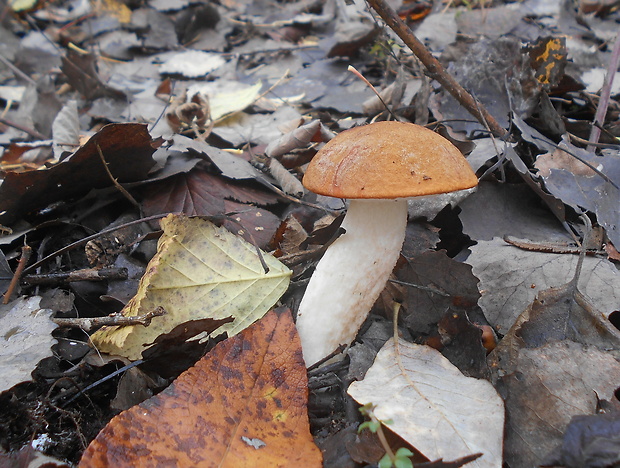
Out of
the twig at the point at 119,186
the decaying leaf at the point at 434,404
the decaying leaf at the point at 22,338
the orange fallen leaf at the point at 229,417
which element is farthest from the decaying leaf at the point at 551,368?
the twig at the point at 119,186

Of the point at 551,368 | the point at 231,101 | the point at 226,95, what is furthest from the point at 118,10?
the point at 551,368

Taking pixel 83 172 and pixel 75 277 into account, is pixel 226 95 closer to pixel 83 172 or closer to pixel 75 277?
pixel 83 172

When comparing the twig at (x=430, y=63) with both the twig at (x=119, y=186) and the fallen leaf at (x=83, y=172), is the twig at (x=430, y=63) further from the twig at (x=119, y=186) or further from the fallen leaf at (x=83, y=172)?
the twig at (x=119, y=186)

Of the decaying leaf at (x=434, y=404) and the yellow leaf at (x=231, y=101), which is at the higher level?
the decaying leaf at (x=434, y=404)

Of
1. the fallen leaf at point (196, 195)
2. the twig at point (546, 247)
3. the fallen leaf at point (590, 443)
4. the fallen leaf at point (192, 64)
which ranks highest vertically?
the fallen leaf at point (590, 443)

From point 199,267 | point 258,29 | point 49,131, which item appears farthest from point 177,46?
point 199,267

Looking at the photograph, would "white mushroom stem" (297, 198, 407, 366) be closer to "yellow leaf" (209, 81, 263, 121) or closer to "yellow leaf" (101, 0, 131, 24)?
"yellow leaf" (209, 81, 263, 121)
